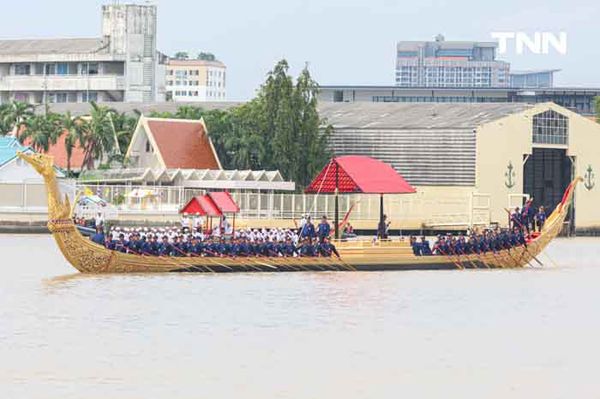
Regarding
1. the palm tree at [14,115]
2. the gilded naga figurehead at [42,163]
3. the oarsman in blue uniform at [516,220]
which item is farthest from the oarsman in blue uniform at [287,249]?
the palm tree at [14,115]

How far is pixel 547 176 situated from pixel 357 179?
1313 inches

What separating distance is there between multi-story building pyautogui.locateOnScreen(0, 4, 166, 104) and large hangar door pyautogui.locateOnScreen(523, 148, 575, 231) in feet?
141

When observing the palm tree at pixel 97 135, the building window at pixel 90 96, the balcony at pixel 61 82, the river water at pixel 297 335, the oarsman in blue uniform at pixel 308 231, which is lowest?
the river water at pixel 297 335

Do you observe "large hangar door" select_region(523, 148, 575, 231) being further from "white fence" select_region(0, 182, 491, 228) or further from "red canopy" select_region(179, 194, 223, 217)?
"red canopy" select_region(179, 194, 223, 217)

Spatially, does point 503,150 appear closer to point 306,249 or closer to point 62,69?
point 306,249

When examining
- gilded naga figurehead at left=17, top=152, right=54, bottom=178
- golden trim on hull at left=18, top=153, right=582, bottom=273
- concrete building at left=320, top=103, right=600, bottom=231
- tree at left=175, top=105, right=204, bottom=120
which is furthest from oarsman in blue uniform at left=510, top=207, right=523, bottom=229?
tree at left=175, top=105, right=204, bottom=120

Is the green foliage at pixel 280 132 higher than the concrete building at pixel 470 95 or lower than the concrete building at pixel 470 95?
lower

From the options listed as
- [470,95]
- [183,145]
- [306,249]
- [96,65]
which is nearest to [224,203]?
[306,249]

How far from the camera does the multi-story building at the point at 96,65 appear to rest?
11912 centimetres

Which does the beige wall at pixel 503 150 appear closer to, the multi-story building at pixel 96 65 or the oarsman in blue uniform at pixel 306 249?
the oarsman in blue uniform at pixel 306 249

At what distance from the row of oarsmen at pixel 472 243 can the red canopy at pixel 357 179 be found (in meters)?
2.74

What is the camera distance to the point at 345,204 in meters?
77.6

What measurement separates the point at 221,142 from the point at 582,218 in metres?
18.6

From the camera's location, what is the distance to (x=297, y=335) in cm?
3272
